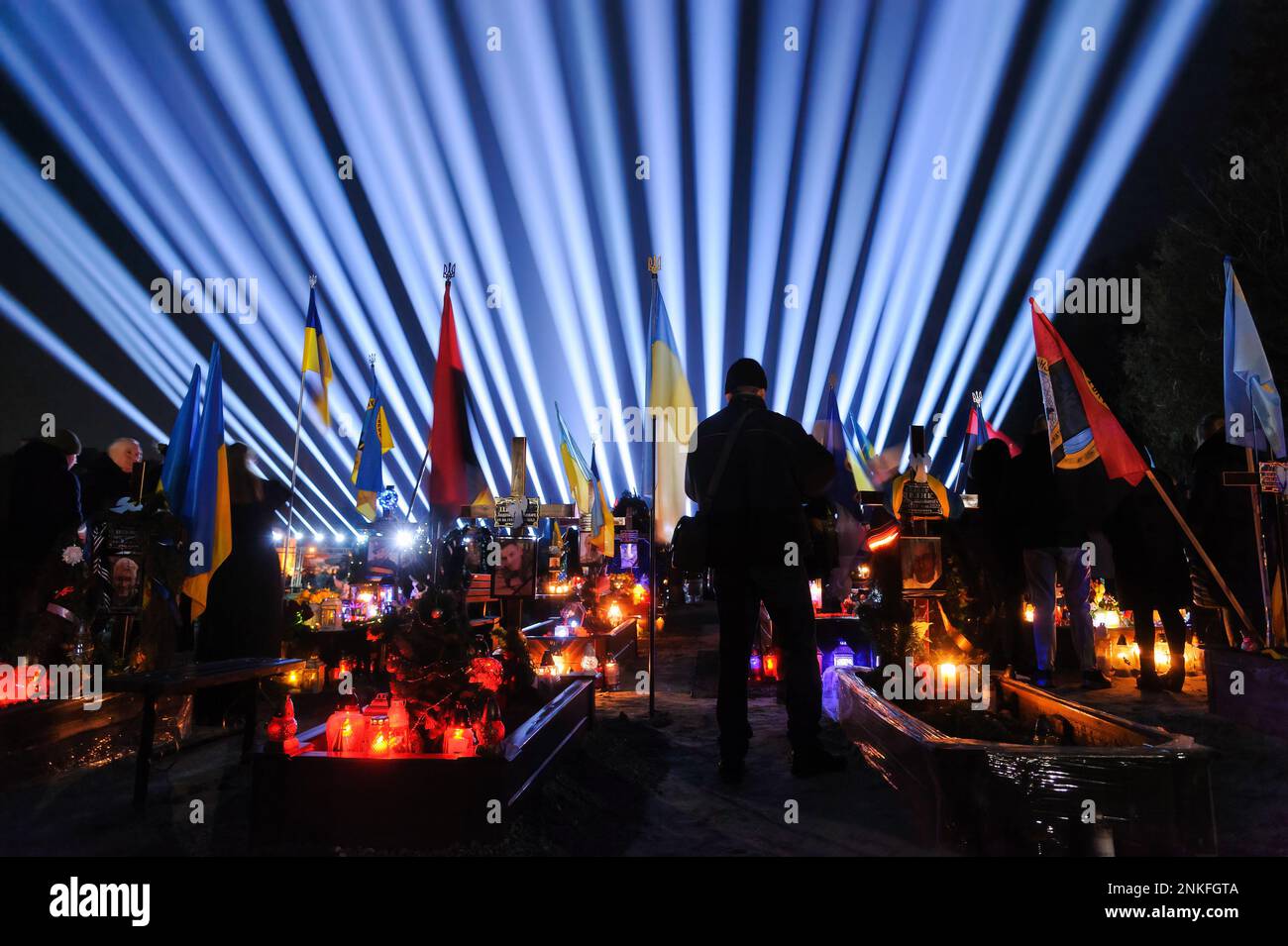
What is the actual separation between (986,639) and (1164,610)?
1.74m

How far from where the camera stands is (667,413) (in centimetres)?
707

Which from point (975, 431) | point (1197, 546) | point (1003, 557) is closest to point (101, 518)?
point (1003, 557)

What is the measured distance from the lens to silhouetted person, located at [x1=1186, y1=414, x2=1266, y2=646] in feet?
20.8

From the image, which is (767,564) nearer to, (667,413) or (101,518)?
(667,413)

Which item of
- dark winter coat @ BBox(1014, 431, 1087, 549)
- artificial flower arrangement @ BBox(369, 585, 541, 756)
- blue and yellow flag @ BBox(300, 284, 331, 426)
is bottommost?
artificial flower arrangement @ BBox(369, 585, 541, 756)

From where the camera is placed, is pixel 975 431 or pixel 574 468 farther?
pixel 574 468

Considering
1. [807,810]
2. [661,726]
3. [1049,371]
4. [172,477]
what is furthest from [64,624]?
[1049,371]

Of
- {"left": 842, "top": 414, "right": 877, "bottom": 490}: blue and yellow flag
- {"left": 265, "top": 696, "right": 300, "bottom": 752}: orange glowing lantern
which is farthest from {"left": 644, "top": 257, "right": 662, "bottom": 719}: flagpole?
{"left": 842, "top": 414, "right": 877, "bottom": 490}: blue and yellow flag

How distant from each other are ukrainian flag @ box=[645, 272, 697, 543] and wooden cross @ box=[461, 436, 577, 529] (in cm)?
645

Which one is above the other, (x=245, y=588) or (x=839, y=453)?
(x=839, y=453)

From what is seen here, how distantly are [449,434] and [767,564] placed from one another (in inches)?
129

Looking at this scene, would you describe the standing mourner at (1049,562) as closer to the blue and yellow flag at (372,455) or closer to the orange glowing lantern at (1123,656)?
the orange glowing lantern at (1123,656)

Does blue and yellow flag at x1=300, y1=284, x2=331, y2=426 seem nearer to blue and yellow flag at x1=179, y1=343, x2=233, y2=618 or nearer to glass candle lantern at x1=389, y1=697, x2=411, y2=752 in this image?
blue and yellow flag at x1=179, y1=343, x2=233, y2=618

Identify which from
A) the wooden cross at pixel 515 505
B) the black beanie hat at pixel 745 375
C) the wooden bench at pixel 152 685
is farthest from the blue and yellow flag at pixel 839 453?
the wooden bench at pixel 152 685
